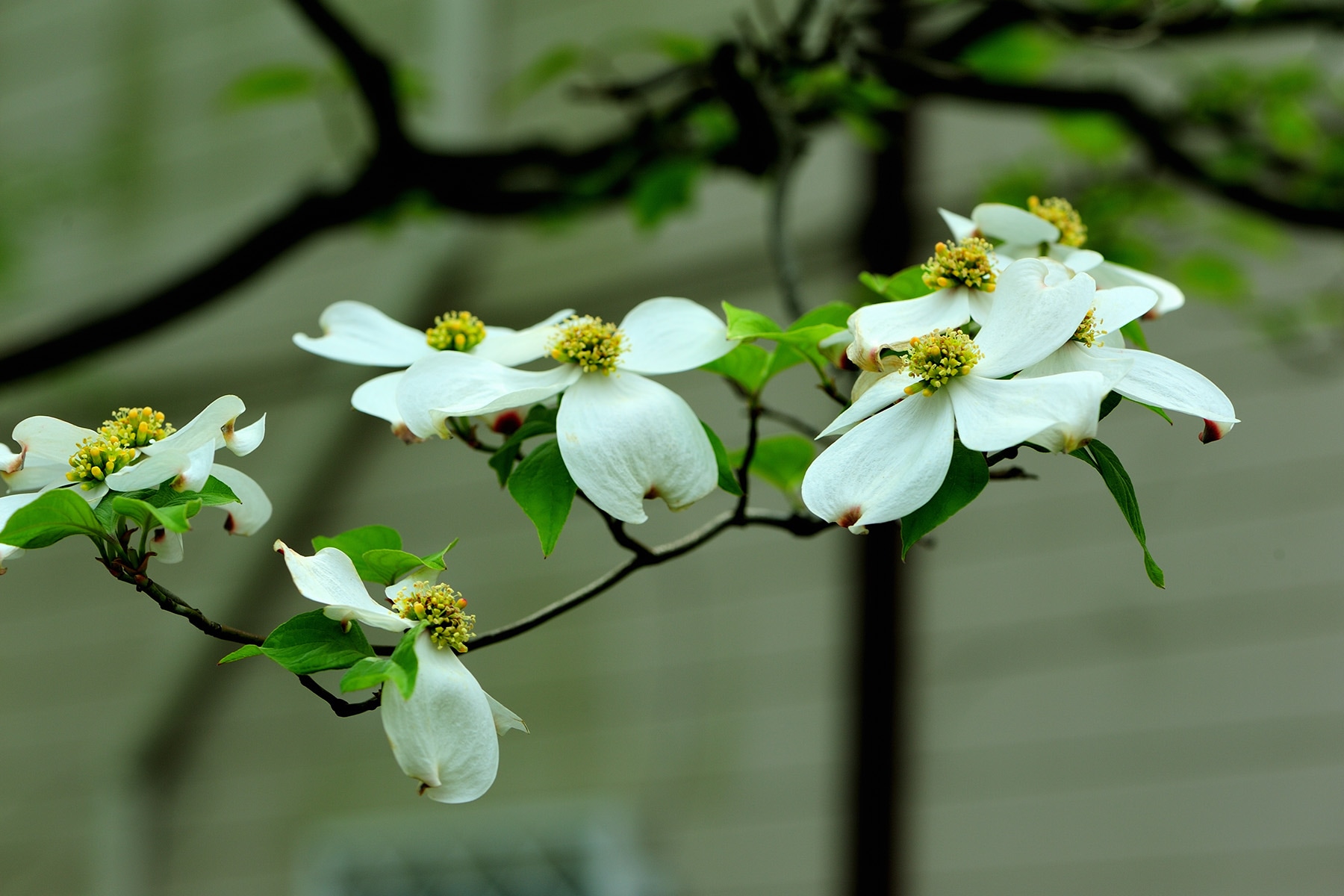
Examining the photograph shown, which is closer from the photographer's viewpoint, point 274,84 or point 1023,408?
point 1023,408

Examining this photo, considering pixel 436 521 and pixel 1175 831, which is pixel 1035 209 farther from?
pixel 436 521

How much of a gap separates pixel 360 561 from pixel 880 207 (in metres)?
0.90

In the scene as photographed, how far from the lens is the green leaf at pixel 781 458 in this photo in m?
0.56

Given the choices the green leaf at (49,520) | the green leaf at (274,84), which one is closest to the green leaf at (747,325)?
the green leaf at (49,520)

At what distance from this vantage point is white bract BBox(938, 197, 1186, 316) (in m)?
0.47

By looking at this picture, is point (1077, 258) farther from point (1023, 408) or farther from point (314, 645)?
point (314, 645)

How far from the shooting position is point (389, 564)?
387 millimetres

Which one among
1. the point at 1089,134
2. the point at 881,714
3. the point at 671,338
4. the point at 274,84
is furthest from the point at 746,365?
the point at 1089,134

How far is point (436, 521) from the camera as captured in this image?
6.73 feet

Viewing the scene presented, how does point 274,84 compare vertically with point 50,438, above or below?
below

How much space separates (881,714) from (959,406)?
67 centimetres

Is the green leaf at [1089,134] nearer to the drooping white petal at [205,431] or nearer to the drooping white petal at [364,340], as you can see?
the drooping white petal at [364,340]

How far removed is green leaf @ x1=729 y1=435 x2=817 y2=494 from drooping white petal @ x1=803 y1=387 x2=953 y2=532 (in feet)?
0.63

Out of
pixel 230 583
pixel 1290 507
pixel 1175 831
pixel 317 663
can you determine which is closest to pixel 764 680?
pixel 1175 831
